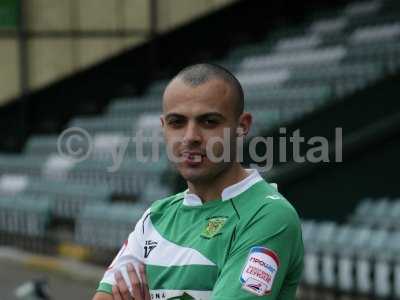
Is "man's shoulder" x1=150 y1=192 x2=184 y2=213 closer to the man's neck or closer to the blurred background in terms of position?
the man's neck

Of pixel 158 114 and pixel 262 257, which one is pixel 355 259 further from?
pixel 158 114

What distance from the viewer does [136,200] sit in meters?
12.0

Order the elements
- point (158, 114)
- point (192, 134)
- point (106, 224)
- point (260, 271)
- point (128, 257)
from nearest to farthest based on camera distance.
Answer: point (260, 271) → point (192, 134) → point (128, 257) → point (106, 224) → point (158, 114)

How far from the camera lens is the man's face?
1.85 m

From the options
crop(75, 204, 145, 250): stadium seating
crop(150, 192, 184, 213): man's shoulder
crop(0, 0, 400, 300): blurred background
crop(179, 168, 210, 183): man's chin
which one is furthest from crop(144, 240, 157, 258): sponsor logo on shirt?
crop(75, 204, 145, 250): stadium seating

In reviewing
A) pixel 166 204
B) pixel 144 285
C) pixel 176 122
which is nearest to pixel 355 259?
pixel 166 204

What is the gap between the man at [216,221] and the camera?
1800 millimetres

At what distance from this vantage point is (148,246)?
204cm

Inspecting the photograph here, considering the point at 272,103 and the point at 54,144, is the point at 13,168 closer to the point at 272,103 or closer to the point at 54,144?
the point at 54,144

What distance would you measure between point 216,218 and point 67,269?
29.5ft

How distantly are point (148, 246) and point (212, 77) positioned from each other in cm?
47

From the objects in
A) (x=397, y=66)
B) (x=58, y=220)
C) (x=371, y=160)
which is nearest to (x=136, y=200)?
(x=58, y=220)

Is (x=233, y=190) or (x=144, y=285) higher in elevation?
(x=233, y=190)

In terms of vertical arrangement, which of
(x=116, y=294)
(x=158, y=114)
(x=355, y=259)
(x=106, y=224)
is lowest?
(x=106, y=224)
